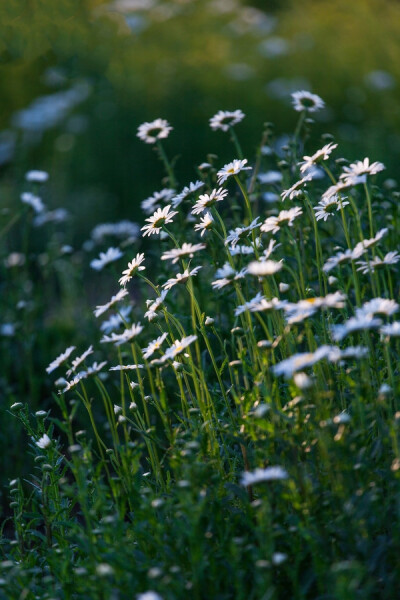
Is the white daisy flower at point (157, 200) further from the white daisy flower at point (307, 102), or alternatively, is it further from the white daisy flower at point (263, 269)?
the white daisy flower at point (263, 269)

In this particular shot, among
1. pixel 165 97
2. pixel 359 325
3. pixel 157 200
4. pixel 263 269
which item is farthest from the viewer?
pixel 165 97

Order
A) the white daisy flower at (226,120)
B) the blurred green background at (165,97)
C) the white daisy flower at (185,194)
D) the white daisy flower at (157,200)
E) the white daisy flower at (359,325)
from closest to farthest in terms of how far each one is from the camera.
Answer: the white daisy flower at (359,325), the white daisy flower at (185,194), the white daisy flower at (226,120), the white daisy flower at (157,200), the blurred green background at (165,97)

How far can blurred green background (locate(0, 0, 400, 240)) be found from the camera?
731cm

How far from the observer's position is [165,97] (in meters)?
8.66

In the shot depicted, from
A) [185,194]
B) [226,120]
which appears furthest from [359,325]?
[226,120]

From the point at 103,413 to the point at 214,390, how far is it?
1645 mm

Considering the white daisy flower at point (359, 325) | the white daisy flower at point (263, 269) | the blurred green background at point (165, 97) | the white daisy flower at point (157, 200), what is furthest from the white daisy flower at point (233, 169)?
the blurred green background at point (165, 97)

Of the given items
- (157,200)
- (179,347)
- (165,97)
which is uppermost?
(179,347)

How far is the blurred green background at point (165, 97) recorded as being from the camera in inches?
288

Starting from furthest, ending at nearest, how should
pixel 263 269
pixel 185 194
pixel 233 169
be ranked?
pixel 185 194 → pixel 233 169 → pixel 263 269

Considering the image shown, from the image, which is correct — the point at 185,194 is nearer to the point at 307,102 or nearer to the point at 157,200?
the point at 157,200

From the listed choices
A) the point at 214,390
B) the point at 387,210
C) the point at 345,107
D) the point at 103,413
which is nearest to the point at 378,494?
the point at 214,390

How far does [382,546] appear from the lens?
5.30 feet

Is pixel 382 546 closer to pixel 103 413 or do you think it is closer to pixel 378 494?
pixel 378 494
